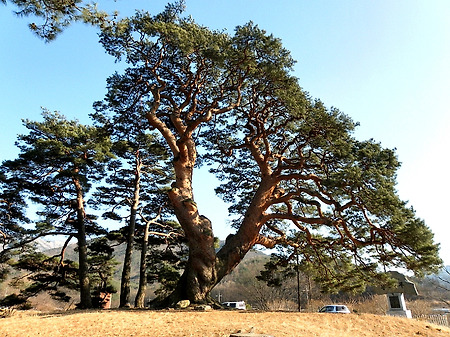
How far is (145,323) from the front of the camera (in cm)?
573

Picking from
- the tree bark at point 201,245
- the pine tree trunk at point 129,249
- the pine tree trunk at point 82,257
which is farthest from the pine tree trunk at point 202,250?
the pine tree trunk at point 82,257

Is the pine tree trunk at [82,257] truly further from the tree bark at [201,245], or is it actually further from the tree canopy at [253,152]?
the tree bark at [201,245]

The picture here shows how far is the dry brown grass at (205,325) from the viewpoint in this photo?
17.0ft

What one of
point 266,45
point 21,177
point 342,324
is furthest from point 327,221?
point 21,177

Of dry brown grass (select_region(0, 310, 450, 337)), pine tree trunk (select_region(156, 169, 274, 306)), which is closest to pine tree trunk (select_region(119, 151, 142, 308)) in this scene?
pine tree trunk (select_region(156, 169, 274, 306))

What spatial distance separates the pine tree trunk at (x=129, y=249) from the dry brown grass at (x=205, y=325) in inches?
201

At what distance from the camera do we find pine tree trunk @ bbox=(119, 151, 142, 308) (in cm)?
1145

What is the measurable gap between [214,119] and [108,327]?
7.71 m

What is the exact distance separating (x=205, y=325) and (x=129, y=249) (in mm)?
7521

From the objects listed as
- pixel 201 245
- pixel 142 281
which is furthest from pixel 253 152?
pixel 142 281

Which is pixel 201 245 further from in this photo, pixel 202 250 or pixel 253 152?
pixel 253 152

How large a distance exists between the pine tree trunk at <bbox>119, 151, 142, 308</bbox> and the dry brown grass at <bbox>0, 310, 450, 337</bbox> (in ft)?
16.8

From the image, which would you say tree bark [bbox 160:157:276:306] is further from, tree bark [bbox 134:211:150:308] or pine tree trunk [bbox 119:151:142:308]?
pine tree trunk [bbox 119:151:142:308]

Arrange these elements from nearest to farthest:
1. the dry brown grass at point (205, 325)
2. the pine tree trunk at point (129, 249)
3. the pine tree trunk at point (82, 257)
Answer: the dry brown grass at point (205, 325) < the pine tree trunk at point (82, 257) < the pine tree trunk at point (129, 249)
